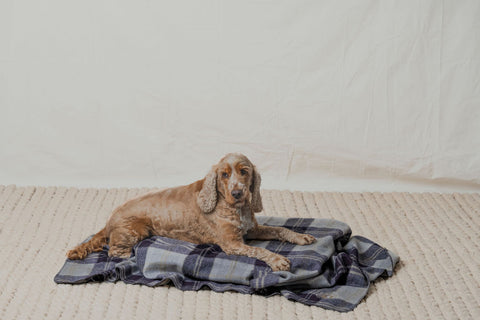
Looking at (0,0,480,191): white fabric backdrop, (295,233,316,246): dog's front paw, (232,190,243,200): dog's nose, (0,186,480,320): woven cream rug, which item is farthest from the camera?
(0,0,480,191): white fabric backdrop

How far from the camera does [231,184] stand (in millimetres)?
2031

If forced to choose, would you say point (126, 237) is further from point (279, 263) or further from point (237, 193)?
point (279, 263)

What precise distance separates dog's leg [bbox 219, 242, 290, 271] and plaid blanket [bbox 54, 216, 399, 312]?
0.02 meters

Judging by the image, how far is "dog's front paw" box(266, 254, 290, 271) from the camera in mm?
1968

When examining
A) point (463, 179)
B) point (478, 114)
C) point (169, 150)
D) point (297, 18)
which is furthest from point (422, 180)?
point (169, 150)

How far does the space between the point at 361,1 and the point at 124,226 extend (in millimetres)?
1521

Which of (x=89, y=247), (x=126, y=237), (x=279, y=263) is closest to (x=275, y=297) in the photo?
(x=279, y=263)

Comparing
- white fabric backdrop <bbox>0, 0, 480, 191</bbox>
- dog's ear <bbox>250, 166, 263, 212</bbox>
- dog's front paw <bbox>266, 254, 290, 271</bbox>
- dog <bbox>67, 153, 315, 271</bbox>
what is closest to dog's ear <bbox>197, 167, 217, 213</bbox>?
dog <bbox>67, 153, 315, 271</bbox>

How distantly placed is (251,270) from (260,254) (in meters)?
0.06

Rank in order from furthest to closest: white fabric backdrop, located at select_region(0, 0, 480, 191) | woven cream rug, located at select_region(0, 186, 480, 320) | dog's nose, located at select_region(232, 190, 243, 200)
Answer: white fabric backdrop, located at select_region(0, 0, 480, 191), dog's nose, located at select_region(232, 190, 243, 200), woven cream rug, located at select_region(0, 186, 480, 320)

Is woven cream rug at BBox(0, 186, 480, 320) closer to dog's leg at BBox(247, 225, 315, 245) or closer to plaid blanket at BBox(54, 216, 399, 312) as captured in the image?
plaid blanket at BBox(54, 216, 399, 312)

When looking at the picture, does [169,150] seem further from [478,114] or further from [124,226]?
[478,114]

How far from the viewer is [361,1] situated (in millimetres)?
2990

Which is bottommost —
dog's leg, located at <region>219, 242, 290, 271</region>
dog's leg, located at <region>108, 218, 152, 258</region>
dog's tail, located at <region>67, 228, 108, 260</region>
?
dog's tail, located at <region>67, 228, 108, 260</region>
